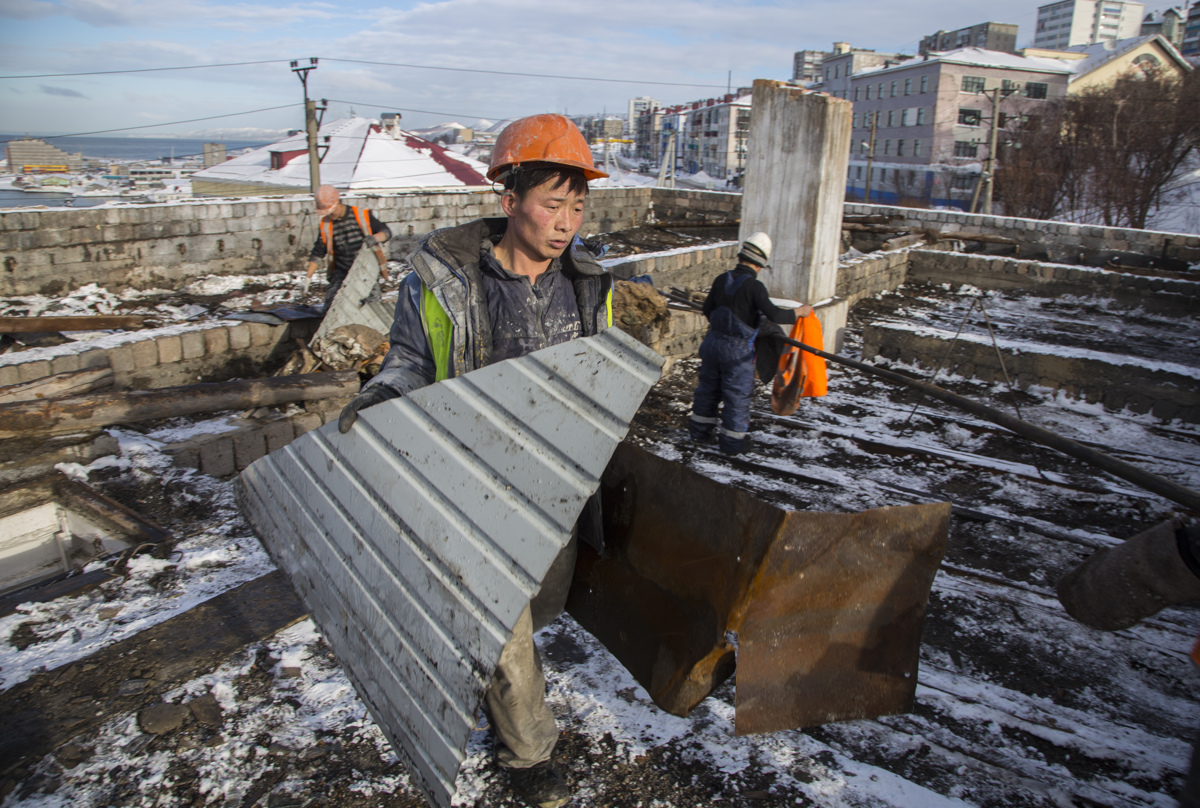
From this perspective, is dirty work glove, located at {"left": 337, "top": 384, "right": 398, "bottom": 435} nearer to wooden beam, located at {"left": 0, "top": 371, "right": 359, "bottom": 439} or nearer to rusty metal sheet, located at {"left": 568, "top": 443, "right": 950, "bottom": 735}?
rusty metal sheet, located at {"left": 568, "top": 443, "right": 950, "bottom": 735}

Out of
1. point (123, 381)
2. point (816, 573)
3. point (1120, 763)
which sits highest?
point (816, 573)

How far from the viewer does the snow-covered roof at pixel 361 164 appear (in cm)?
3819

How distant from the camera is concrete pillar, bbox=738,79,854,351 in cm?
716

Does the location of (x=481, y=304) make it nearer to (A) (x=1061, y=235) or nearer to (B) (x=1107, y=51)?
(A) (x=1061, y=235)

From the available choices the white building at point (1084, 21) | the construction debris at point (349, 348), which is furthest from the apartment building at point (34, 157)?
the white building at point (1084, 21)

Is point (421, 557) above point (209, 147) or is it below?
below

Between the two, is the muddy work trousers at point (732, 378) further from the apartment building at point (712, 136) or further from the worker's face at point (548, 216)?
the apartment building at point (712, 136)

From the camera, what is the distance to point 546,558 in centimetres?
133

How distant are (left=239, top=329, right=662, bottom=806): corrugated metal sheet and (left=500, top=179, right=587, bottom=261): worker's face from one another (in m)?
0.60

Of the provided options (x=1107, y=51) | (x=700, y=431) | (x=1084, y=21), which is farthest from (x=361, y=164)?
(x=1084, y=21)

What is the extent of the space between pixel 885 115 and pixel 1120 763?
67.5m

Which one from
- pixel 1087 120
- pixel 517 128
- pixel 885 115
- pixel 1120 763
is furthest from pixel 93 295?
pixel 885 115

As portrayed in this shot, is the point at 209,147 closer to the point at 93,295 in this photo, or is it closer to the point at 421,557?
the point at 93,295

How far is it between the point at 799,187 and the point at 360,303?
16.0ft
